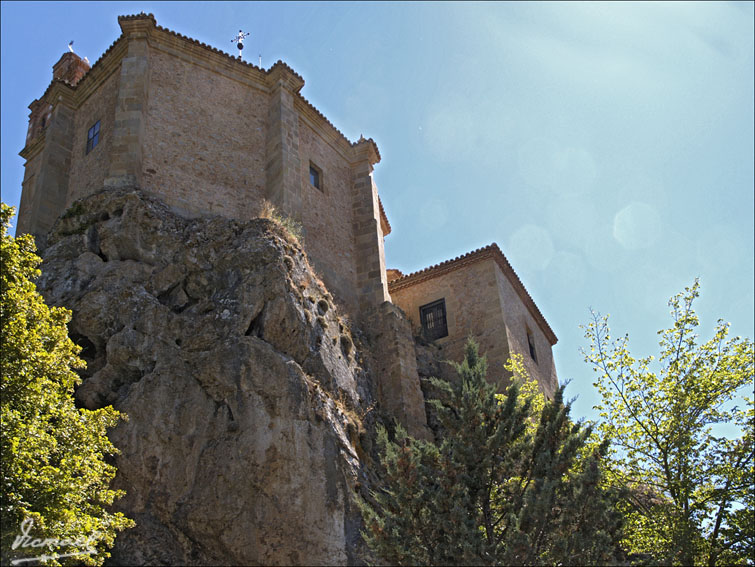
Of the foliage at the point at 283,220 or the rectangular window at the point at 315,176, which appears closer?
the foliage at the point at 283,220

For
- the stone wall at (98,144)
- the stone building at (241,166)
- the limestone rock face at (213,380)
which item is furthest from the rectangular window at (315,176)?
the stone wall at (98,144)

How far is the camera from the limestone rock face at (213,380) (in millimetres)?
14398

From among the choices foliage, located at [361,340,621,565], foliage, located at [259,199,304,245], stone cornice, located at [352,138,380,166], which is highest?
stone cornice, located at [352,138,380,166]

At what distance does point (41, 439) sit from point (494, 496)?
24.1ft

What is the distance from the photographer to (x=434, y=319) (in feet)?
87.2

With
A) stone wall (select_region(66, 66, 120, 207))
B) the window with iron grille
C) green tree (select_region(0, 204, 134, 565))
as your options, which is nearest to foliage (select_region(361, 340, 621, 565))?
green tree (select_region(0, 204, 134, 565))

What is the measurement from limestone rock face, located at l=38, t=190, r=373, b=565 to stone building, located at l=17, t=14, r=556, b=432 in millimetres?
1656

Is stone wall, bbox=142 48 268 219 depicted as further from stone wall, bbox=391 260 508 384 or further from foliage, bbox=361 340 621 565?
foliage, bbox=361 340 621 565

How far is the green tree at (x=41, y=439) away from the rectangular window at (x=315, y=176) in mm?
12603

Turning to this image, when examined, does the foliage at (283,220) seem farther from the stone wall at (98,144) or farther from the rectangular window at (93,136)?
the rectangular window at (93,136)

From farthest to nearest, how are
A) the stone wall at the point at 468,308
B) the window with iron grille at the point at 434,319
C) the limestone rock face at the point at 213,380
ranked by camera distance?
1. the window with iron grille at the point at 434,319
2. the stone wall at the point at 468,308
3. the limestone rock face at the point at 213,380

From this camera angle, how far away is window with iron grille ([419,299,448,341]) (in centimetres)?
2617

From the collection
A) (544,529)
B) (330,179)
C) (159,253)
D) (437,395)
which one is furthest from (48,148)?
(544,529)

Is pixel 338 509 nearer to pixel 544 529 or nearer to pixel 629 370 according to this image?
pixel 544 529
